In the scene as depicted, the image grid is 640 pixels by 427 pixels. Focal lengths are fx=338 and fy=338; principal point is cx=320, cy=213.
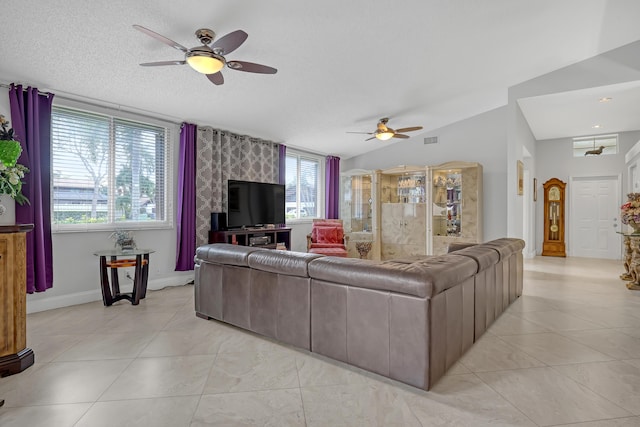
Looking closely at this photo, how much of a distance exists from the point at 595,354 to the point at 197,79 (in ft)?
14.5

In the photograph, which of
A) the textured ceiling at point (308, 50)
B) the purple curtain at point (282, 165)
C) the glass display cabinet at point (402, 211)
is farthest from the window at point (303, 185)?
the textured ceiling at point (308, 50)

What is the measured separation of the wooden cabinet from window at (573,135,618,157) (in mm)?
9860

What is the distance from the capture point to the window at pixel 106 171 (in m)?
3.90

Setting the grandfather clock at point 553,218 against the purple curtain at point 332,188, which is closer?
the purple curtain at point 332,188

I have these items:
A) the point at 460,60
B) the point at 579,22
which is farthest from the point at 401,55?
the point at 579,22

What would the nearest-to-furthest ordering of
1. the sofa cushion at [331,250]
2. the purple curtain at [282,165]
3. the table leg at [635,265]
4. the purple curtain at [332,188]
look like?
the table leg at [635,265] → the sofa cushion at [331,250] → the purple curtain at [282,165] → the purple curtain at [332,188]

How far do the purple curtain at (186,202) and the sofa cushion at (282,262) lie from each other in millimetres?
2441

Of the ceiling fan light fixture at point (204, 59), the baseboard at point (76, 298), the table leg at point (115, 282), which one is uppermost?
the ceiling fan light fixture at point (204, 59)

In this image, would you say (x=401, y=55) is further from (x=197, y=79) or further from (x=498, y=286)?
(x=498, y=286)

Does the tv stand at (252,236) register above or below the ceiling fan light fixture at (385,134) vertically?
below

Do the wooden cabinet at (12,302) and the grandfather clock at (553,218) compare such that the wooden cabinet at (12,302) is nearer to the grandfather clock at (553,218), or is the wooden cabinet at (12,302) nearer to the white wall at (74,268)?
the white wall at (74,268)

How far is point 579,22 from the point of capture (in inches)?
148

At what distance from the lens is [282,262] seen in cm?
257

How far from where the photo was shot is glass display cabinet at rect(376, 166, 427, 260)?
6.83 metres
